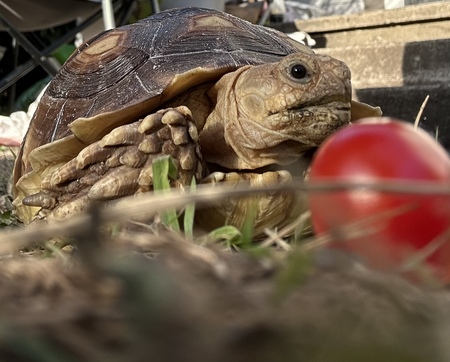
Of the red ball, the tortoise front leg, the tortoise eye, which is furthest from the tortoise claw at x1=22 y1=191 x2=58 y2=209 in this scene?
the red ball

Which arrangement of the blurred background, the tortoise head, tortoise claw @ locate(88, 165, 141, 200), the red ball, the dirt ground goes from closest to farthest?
1. the dirt ground
2. the red ball
3. tortoise claw @ locate(88, 165, 141, 200)
4. the tortoise head
5. the blurred background

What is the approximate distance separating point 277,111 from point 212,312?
1.13m

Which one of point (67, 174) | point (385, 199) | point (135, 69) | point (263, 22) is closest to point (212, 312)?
point (385, 199)

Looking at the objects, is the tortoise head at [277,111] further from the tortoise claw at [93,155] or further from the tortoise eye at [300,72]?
the tortoise claw at [93,155]

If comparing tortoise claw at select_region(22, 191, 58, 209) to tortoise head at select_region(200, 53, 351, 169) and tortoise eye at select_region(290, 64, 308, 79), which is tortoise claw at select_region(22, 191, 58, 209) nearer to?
tortoise head at select_region(200, 53, 351, 169)

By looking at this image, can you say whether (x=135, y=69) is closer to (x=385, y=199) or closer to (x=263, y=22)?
(x=385, y=199)

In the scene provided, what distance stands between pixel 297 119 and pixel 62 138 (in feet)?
1.68

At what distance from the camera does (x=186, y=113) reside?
1358mm

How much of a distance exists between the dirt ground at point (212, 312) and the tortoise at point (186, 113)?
90cm

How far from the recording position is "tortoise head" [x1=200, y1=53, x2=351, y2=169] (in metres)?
1.35

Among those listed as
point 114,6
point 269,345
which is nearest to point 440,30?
point 114,6

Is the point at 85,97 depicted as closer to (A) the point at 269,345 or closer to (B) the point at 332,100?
(B) the point at 332,100

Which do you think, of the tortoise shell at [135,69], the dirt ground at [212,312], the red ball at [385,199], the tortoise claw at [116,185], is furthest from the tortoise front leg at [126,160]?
the dirt ground at [212,312]

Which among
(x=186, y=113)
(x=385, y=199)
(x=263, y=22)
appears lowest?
(x=263, y=22)
